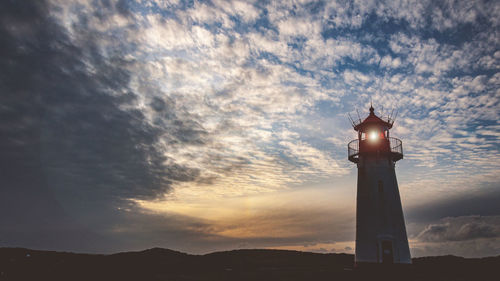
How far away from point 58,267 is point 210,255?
1867 cm

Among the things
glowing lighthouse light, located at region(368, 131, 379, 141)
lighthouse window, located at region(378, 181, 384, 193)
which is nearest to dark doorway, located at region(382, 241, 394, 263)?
lighthouse window, located at region(378, 181, 384, 193)

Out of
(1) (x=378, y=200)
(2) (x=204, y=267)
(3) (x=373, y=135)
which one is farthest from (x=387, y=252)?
(2) (x=204, y=267)

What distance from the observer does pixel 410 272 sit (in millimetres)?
22328

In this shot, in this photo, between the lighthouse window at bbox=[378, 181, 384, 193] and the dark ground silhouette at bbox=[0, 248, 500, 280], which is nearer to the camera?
the dark ground silhouette at bbox=[0, 248, 500, 280]

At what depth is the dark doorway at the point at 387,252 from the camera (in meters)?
22.6

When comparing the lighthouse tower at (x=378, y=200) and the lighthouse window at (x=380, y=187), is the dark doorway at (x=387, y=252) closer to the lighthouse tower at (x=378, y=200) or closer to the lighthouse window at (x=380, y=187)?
the lighthouse tower at (x=378, y=200)

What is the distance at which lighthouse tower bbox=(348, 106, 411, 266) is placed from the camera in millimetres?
22859

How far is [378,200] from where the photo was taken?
77.8 feet

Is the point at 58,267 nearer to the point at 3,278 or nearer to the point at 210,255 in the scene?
the point at 3,278

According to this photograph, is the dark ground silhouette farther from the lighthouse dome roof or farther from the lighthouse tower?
the lighthouse dome roof

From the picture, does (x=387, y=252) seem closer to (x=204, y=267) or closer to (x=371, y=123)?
(x=371, y=123)

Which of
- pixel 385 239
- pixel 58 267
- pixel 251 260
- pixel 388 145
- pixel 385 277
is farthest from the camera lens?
pixel 251 260

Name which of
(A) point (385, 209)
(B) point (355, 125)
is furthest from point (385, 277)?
(B) point (355, 125)

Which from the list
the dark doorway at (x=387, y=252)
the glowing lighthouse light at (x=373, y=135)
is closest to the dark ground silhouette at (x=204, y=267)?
the dark doorway at (x=387, y=252)
